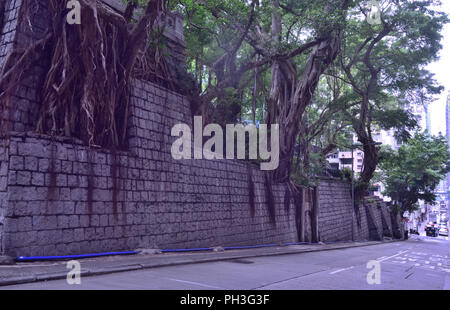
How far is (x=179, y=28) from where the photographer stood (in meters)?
14.3

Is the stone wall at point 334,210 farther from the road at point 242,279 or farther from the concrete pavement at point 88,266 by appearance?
the concrete pavement at point 88,266

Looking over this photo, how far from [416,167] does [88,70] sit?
33278mm

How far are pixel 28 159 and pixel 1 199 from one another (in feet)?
3.00

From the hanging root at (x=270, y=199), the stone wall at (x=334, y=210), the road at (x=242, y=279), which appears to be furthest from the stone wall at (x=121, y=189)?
the stone wall at (x=334, y=210)

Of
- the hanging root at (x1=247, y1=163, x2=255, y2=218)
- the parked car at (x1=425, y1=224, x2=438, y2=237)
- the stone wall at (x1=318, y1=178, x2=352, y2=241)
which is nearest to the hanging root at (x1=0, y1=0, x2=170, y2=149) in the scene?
the hanging root at (x1=247, y1=163, x2=255, y2=218)

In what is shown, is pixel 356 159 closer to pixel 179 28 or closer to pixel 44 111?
pixel 179 28

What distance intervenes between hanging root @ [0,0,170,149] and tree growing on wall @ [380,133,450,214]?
24587 millimetres

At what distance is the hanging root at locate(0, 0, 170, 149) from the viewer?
874 cm

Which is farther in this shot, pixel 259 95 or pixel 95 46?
pixel 259 95

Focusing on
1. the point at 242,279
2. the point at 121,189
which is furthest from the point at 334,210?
the point at 242,279

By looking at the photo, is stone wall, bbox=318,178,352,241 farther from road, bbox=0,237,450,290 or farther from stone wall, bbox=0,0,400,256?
road, bbox=0,237,450,290

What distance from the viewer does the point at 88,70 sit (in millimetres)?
9242

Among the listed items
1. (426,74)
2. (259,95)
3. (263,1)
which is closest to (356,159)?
(426,74)

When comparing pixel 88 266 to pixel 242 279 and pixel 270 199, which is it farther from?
pixel 270 199
